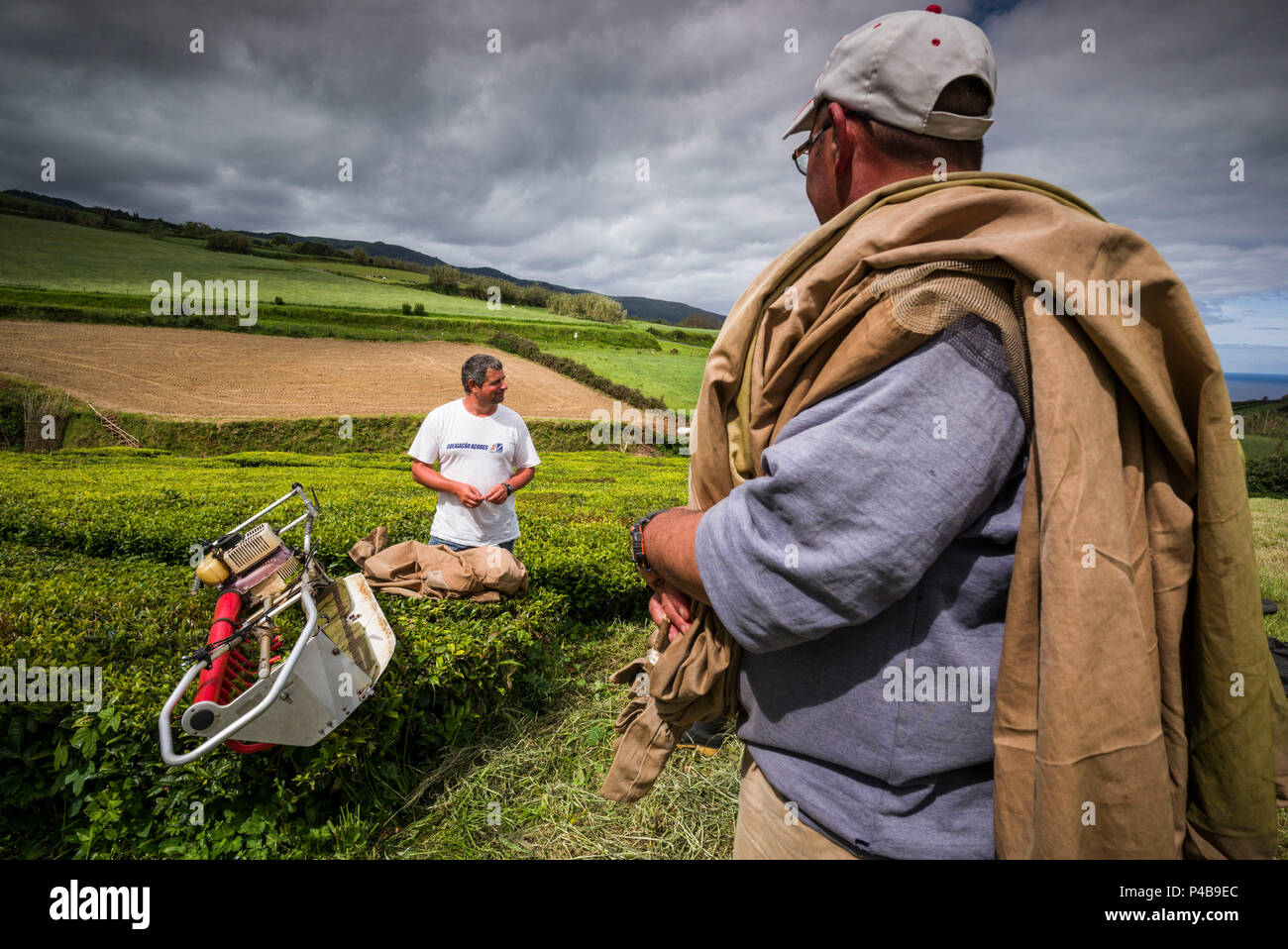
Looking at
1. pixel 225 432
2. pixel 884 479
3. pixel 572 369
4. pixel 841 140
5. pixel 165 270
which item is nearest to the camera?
pixel 884 479

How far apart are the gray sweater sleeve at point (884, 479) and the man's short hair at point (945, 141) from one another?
1.67ft

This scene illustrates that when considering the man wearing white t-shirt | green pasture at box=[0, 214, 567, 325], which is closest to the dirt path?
green pasture at box=[0, 214, 567, 325]

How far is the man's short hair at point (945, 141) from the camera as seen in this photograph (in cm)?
124

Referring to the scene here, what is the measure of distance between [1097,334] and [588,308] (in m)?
72.3

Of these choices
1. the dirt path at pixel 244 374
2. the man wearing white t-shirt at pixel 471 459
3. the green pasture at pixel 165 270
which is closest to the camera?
the man wearing white t-shirt at pixel 471 459

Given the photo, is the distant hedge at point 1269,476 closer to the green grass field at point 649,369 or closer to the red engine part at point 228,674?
the green grass field at point 649,369

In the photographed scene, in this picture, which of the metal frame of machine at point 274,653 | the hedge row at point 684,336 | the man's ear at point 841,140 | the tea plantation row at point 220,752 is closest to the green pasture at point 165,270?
the hedge row at point 684,336

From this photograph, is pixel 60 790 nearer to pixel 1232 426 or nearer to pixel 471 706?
pixel 471 706

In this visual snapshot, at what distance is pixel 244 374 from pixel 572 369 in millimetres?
22462

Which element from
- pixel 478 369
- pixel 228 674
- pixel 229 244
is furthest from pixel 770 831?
pixel 229 244

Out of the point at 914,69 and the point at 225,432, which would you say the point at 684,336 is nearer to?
the point at 225,432

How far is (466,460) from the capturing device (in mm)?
5520

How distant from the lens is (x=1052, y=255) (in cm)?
96
